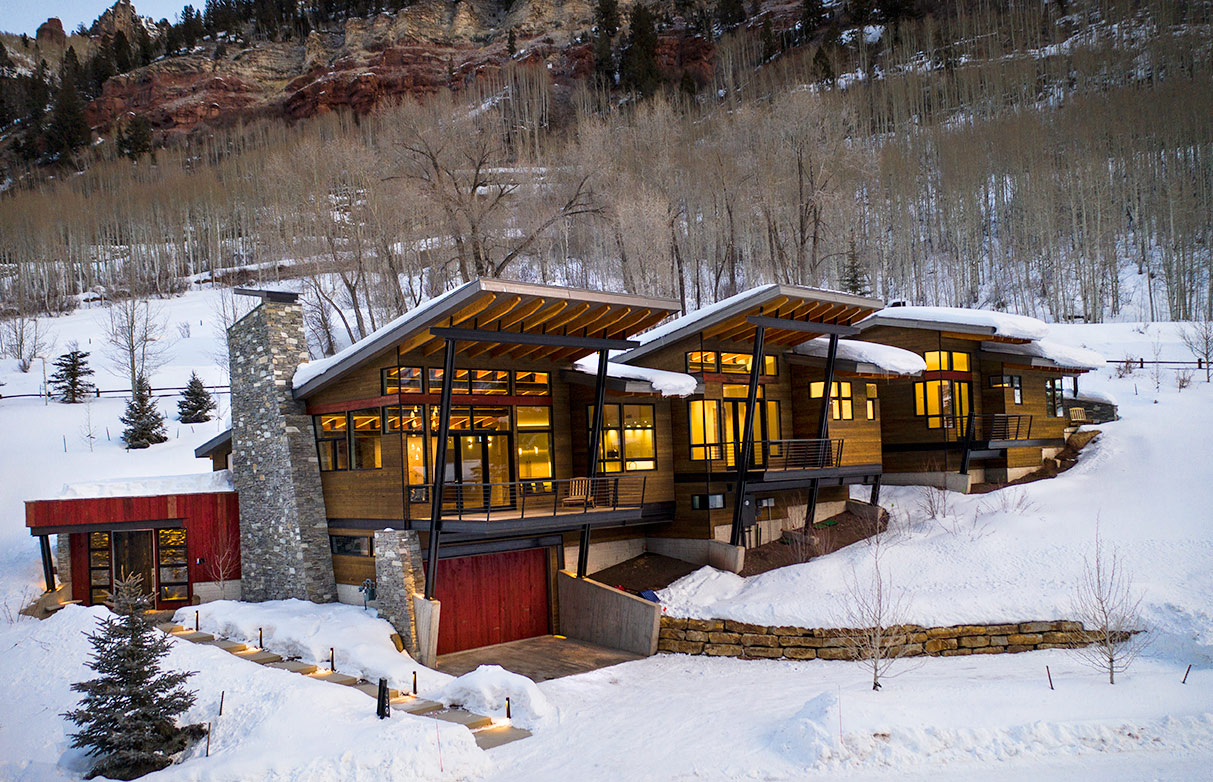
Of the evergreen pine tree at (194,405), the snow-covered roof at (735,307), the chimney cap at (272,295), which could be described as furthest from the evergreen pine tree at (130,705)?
the evergreen pine tree at (194,405)

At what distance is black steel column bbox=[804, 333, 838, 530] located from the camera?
2209 centimetres

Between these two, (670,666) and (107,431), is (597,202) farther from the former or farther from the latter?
(670,666)

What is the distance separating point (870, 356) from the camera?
2280cm

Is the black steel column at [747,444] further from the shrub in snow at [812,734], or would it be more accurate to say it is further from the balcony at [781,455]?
the shrub in snow at [812,734]

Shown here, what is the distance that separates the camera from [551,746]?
13.1 metres

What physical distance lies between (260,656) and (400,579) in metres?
3.11

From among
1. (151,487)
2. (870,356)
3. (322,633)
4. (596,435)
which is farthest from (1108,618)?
(151,487)

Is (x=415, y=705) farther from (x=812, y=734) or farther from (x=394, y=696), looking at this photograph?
(x=812, y=734)

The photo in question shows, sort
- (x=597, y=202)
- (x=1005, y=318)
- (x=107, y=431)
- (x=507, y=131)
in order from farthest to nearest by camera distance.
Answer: (x=507, y=131), (x=597, y=202), (x=107, y=431), (x=1005, y=318)

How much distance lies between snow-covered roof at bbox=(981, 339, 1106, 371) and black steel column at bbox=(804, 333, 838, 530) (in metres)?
7.24

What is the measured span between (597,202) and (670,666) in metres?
25.8

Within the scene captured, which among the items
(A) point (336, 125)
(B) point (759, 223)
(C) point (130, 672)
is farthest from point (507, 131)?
(C) point (130, 672)

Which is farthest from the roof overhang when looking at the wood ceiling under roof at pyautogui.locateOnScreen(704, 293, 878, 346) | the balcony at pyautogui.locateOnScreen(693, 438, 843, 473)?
the balcony at pyautogui.locateOnScreen(693, 438, 843, 473)

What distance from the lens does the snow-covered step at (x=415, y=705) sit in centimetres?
1428
